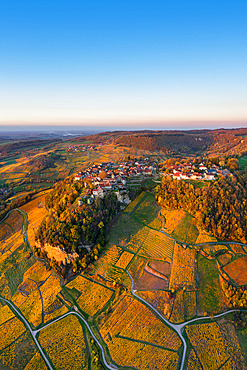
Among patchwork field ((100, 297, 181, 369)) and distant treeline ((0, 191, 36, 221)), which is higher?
distant treeline ((0, 191, 36, 221))

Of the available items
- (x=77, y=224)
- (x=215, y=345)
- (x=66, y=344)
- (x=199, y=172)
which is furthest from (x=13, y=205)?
(x=199, y=172)

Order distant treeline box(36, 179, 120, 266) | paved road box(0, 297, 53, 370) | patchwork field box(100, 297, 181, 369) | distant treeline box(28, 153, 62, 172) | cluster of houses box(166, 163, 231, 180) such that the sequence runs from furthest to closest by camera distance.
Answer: distant treeline box(28, 153, 62, 172) < cluster of houses box(166, 163, 231, 180) < distant treeline box(36, 179, 120, 266) < paved road box(0, 297, 53, 370) < patchwork field box(100, 297, 181, 369)

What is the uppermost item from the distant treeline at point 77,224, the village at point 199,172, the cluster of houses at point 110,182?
the village at point 199,172

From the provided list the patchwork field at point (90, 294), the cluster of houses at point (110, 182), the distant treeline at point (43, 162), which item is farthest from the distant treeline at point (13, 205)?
the distant treeline at point (43, 162)

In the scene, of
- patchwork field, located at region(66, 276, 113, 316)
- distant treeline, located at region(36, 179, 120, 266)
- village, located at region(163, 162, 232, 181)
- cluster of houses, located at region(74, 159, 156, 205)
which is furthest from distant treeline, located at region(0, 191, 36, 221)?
village, located at region(163, 162, 232, 181)

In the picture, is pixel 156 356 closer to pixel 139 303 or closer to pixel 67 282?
pixel 139 303

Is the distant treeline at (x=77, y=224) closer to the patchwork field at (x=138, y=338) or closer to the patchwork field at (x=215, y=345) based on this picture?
the patchwork field at (x=138, y=338)

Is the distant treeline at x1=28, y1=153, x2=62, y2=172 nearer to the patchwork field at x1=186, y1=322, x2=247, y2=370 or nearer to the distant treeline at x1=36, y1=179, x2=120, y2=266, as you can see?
the distant treeline at x1=36, y1=179, x2=120, y2=266

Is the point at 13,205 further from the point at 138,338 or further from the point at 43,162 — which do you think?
the point at 43,162
